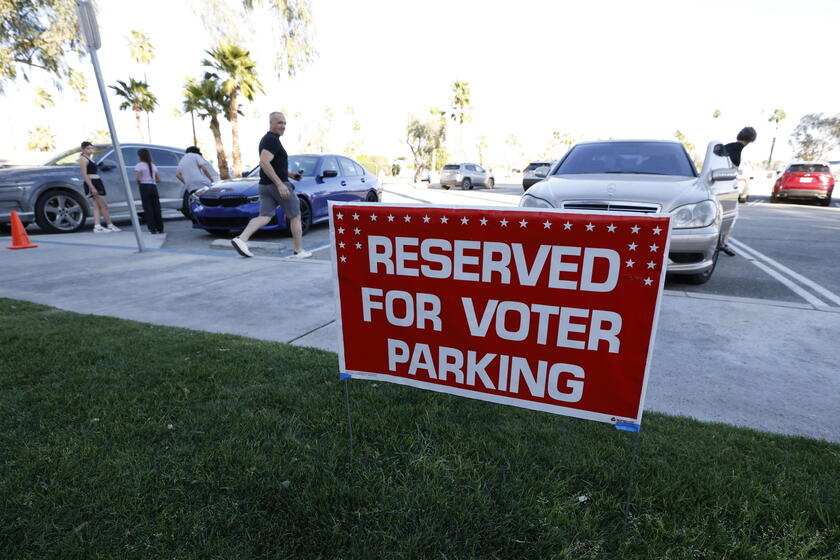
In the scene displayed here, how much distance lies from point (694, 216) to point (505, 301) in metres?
3.59

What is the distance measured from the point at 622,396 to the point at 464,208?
2.98ft

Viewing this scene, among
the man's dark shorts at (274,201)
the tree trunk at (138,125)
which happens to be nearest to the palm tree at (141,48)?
the tree trunk at (138,125)

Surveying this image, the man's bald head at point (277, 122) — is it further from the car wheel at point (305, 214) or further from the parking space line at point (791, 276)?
the parking space line at point (791, 276)

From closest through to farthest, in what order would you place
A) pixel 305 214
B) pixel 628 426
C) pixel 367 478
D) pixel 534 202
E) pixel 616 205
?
pixel 628 426
pixel 367 478
pixel 616 205
pixel 534 202
pixel 305 214

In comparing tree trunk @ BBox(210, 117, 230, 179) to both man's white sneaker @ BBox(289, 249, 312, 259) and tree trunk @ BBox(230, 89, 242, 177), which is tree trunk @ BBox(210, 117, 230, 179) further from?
man's white sneaker @ BBox(289, 249, 312, 259)

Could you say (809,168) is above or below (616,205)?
below

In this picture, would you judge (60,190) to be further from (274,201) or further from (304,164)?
(274,201)

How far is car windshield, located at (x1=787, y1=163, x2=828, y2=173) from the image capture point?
54.4ft

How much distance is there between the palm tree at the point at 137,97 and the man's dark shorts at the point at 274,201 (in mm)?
37878

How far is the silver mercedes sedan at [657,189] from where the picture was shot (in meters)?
4.34

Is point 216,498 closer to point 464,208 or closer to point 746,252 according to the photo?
point 464,208

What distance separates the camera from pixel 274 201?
6.58 meters

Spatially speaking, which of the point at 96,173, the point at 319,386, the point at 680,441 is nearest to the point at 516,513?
the point at 680,441

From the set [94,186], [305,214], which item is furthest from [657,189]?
[94,186]
